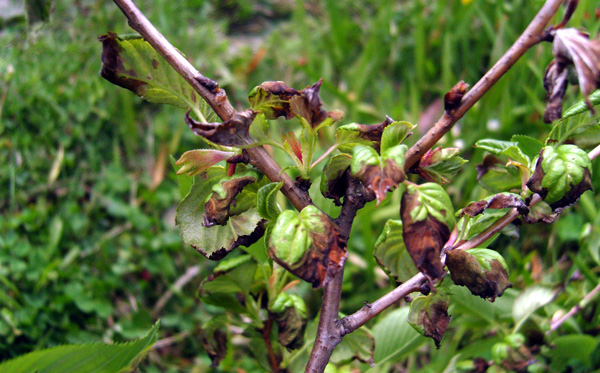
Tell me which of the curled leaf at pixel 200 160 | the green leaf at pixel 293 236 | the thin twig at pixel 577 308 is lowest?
the thin twig at pixel 577 308

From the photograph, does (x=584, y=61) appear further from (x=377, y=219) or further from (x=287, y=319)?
(x=377, y=219)

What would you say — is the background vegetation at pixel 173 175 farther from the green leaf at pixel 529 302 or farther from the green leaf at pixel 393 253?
the green leaf at pixel 393 253

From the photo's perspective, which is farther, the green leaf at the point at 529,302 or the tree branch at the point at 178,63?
the green leaf at the point at 529,302

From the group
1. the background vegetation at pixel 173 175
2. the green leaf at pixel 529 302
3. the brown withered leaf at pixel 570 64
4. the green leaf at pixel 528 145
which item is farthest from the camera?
the background vegetation at pixel 173 175

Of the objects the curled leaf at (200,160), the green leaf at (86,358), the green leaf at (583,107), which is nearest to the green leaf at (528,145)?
the green leaf at (583,107)

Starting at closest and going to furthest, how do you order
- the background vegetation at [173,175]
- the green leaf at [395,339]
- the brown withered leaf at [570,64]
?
the brown withered leaf at [570,64] → the green leaf at [395,339] → the background vegetation at [173,175]

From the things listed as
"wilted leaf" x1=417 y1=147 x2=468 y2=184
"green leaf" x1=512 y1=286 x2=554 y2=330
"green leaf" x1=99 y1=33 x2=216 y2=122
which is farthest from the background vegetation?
"green leaf" x1=99 y1=33 x2=216 y2=122

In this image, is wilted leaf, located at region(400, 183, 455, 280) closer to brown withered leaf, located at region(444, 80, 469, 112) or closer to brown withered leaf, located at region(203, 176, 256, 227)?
brown withered leaf, located at region(444, 80, 469, 112)
